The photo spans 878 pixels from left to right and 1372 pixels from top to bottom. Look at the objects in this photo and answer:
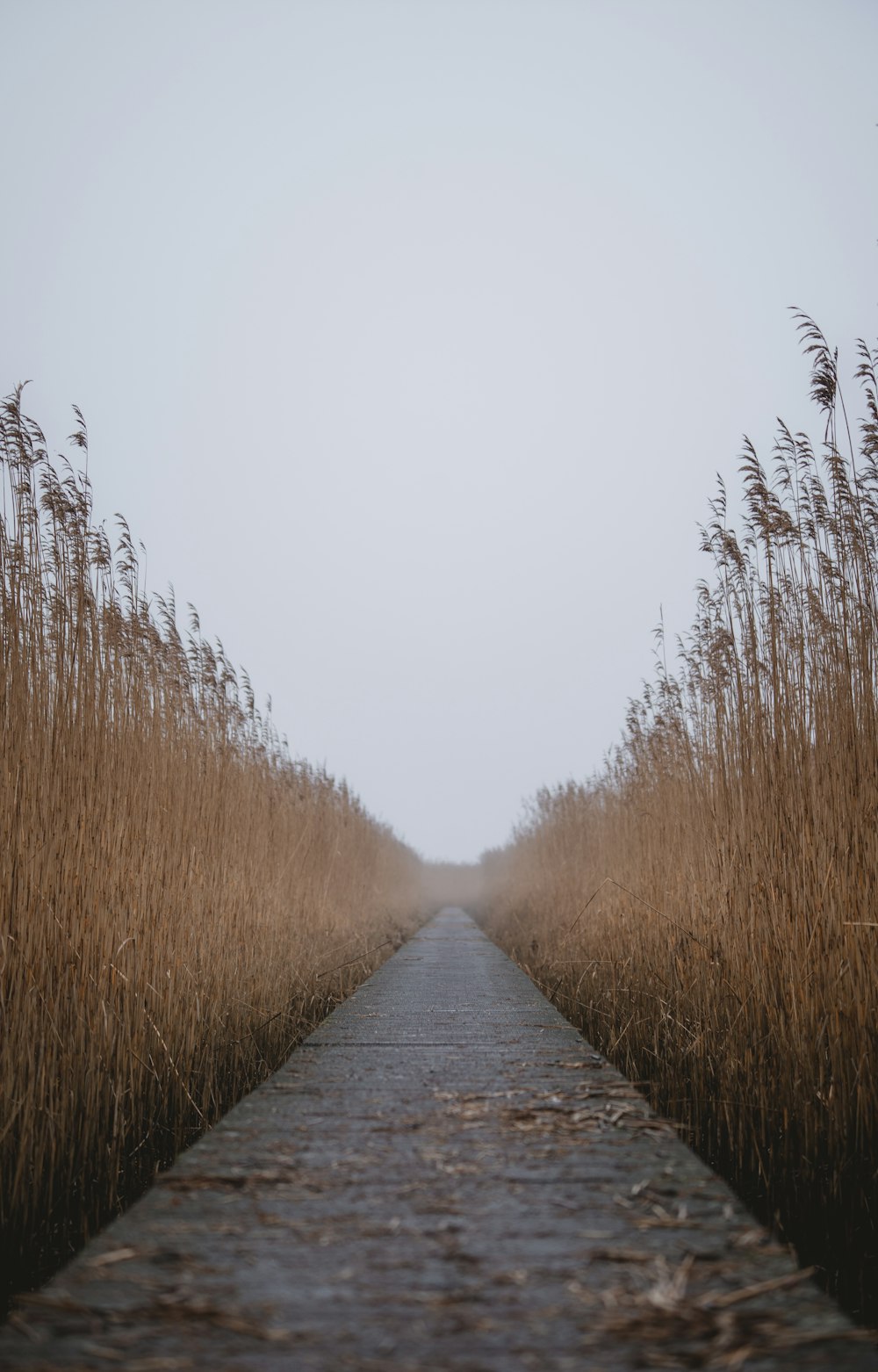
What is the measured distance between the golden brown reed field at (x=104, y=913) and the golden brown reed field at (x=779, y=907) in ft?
4.58

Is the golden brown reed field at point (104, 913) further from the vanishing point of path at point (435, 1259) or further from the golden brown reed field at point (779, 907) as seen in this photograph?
the golden brown reed field at point (779, 907)

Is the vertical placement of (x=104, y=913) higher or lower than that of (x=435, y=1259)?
higher

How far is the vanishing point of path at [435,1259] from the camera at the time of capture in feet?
3.77

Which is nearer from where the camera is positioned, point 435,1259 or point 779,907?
point 435,1259

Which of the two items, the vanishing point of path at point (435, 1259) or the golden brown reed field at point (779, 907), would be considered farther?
the golden brown reed field at point (779, 907)

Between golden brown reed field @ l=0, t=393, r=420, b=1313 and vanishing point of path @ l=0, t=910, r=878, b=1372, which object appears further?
golden brown reed field @ l=0, t=393, r=420, b=1313

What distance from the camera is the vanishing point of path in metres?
1.15

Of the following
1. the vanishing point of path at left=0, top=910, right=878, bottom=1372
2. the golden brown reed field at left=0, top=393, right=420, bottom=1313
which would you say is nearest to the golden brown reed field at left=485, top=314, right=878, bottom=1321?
the vanishing point of path at left=0, top=910, right=878, bottom=1372

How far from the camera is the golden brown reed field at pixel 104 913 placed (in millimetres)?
2229

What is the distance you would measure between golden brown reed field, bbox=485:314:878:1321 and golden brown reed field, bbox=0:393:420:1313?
4.58 ft

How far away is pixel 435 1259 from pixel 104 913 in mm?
1732

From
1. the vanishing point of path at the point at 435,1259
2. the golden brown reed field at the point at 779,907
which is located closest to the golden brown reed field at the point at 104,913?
the vanishing point of path at the point at 435,1259

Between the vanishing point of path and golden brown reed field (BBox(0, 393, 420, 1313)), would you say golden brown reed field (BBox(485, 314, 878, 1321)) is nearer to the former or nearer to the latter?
the vanishing point of path

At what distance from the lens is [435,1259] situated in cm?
139
